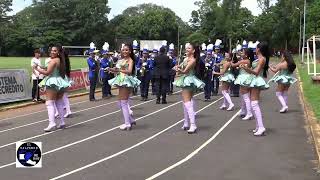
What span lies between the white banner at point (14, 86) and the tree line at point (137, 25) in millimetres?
71482

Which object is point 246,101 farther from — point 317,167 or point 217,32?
point 217,32

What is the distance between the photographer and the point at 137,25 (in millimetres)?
102812

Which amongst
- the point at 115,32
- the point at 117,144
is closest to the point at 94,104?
the point at 117,144

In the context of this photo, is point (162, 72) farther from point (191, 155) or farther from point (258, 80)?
point (191, 155)

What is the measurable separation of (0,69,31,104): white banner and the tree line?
71482 mm

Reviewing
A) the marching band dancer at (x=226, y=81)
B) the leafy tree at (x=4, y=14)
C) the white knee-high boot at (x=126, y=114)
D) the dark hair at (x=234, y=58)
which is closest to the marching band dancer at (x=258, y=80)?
the white knee-high boot at (x=126, y=114)

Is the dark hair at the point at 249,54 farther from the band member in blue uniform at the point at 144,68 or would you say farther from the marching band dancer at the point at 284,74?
the band member in blue uniform at the point at 144,68

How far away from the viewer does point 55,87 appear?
12.9m

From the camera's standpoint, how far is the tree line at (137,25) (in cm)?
9188

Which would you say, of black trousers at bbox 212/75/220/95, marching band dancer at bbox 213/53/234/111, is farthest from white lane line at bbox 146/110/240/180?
black trousers at bbox 212/75/220/95

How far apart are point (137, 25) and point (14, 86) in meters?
84.1

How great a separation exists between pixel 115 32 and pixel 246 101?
89.5 meters

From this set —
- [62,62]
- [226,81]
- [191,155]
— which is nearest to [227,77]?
[226,81]

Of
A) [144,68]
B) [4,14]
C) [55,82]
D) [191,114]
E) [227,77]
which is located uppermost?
[4,14]
